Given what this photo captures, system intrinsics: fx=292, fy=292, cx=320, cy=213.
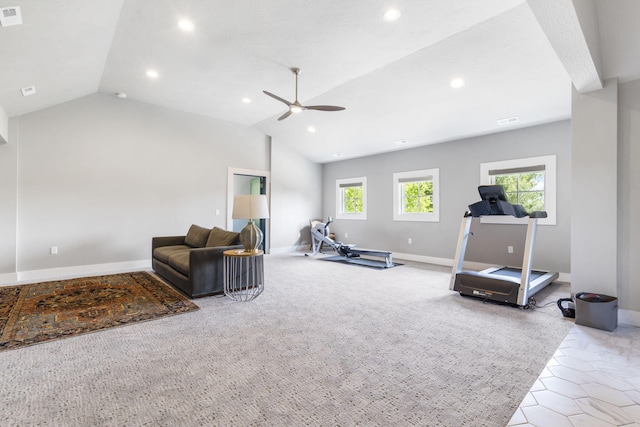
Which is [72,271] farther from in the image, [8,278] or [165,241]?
[165,241]

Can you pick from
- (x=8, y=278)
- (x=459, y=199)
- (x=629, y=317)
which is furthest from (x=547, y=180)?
(x=8, y=278)

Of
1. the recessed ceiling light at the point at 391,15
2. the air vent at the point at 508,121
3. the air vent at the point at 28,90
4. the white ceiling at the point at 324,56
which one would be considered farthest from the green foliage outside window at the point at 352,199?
the air vent at the point at 28,90

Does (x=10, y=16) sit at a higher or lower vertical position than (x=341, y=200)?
higher

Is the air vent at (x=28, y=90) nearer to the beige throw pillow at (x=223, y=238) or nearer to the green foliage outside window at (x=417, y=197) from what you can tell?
the beige throw pillow at (x=223, y=238)

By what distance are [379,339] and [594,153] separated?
2.98 meters

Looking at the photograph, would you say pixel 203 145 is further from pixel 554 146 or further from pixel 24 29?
pixel 554 146

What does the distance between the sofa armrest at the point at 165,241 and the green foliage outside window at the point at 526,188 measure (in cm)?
603

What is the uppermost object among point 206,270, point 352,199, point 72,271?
point 352,199

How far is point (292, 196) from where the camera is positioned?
8.18 metres

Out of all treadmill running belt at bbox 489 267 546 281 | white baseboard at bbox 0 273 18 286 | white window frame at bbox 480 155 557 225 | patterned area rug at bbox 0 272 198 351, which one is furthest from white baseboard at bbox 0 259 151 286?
white window frame at bbox 480 155 557 225

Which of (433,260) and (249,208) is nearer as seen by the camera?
(249,208)

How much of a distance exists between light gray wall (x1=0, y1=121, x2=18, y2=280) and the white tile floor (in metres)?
6.56

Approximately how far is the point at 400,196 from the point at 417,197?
454 mm

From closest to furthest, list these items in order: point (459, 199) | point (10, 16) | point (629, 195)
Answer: point (10, 16) < point (629, 195) < point (459, 199)
